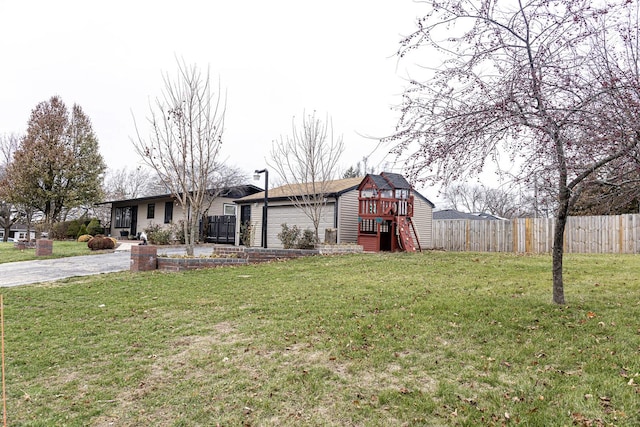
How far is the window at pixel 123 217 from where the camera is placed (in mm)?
28094

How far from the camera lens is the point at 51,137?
24781mm

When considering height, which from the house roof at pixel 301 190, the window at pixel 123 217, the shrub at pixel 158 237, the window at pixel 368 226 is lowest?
the shrub at pixel 158 237

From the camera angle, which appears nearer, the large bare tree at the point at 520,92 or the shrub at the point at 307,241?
the large bare tree at the point at 520,92

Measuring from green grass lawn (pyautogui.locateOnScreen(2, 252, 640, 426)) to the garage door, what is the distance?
977 centimetres

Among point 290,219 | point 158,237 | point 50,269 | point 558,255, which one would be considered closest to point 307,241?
point 290,219

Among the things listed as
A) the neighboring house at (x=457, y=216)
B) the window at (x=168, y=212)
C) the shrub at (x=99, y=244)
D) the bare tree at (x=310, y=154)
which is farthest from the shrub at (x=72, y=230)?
the neighboring house at (x=457, y=216)

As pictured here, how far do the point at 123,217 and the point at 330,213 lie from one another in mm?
18782

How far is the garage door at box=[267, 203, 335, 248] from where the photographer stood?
16.9 metres

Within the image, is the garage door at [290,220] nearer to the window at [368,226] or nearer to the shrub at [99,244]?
the window at [368,226]

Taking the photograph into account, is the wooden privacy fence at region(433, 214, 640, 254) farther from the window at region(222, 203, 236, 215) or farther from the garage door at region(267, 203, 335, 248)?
the window at region(222, 203, 236, 215)

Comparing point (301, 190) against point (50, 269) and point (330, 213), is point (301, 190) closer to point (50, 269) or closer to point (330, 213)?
point (330, 213)

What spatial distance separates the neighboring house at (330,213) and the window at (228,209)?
1980mm

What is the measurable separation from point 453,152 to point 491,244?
15.0 meters

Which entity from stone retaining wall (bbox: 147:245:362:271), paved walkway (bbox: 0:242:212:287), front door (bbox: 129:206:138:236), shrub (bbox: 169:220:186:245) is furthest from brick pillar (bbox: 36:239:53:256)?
front door (bbox: 129:206:138:236)
